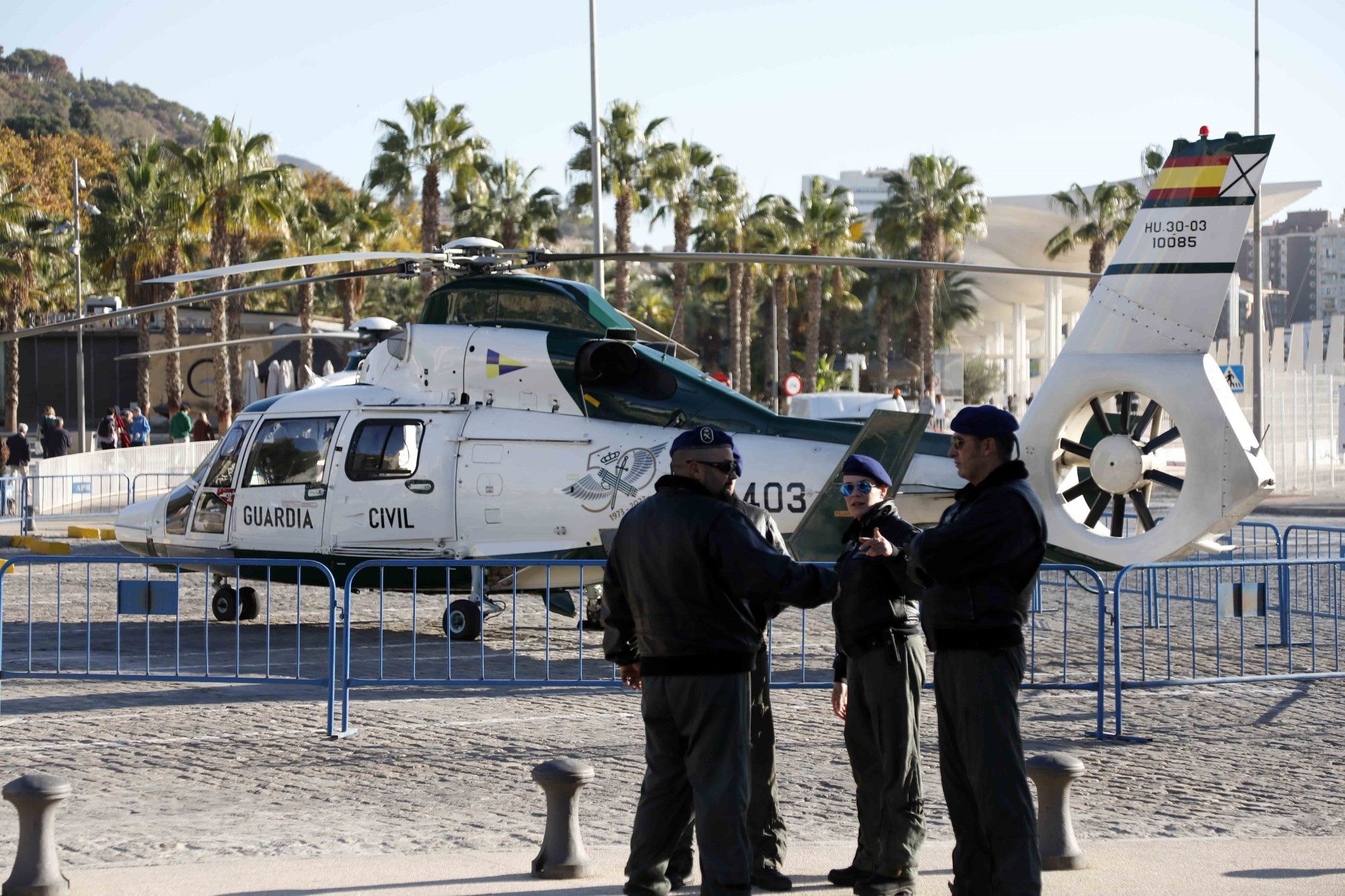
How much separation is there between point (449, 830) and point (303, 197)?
3971cm

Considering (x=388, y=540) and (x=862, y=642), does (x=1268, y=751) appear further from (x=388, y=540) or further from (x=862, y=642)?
(x=388, y=540)

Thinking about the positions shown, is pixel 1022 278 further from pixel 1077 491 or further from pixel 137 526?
pixel 1077 491

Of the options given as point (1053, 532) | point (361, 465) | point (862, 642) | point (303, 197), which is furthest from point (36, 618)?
point (303, 197)

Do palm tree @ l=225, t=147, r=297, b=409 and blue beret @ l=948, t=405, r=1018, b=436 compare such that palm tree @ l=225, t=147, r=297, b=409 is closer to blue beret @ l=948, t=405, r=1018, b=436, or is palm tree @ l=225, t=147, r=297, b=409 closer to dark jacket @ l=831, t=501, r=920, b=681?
dark jacket @ l=831, t=501, r=920, b=681

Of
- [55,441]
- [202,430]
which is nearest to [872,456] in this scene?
[55,441]

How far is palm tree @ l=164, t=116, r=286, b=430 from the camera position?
1444 inches

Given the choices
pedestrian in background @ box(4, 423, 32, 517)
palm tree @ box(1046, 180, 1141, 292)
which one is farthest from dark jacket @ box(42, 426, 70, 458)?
palm tree @ box(1046, 180, 1141, 292)

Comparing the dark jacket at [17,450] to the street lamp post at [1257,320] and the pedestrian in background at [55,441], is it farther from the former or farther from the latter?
the street lamp post at [1257,320]

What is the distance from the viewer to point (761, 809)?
5.56m

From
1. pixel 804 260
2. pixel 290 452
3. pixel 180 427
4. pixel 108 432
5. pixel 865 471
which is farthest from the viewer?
pixel 108 432

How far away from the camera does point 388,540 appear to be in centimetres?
1222

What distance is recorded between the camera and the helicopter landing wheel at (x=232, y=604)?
12.9m

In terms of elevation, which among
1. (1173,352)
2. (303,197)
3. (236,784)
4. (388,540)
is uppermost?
(303,197)

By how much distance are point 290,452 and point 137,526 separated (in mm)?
2269
